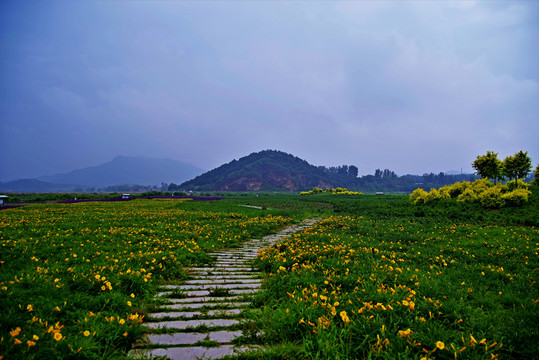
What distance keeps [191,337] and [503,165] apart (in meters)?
36.3

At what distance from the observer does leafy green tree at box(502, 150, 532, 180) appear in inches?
968

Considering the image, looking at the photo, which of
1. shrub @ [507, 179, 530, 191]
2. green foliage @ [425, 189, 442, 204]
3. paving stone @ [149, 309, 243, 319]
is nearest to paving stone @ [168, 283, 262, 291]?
paving stone @ [149, 309, 243, 319]

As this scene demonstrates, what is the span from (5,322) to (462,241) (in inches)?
495

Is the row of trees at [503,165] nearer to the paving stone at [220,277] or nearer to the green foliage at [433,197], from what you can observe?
the green foliage at [433,197]

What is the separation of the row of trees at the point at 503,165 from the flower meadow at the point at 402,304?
25187mm

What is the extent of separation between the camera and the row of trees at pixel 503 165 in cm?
2475

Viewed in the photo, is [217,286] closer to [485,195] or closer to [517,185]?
[485,195]

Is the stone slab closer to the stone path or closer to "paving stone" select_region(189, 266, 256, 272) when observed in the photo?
the stone path

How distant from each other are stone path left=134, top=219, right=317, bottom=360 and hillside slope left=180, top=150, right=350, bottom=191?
141376mm

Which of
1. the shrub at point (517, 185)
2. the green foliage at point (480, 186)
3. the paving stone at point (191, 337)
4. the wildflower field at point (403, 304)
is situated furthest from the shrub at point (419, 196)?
the paving stone at point (191, 337)

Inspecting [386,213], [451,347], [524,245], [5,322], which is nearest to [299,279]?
[451,347]

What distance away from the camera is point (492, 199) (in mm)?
18062

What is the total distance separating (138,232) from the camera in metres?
9.77

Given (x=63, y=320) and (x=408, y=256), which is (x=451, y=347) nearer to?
(x=408, y=256)
